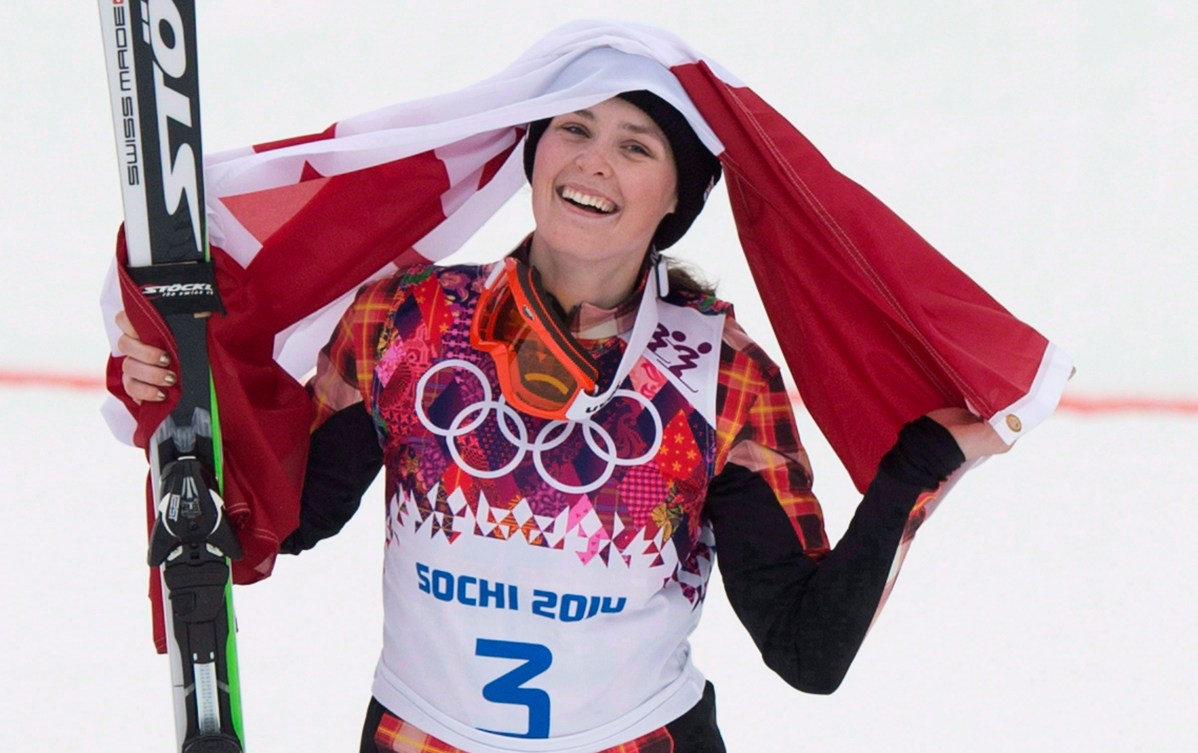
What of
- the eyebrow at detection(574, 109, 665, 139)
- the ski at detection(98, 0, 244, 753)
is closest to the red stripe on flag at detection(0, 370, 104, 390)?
the ski at detection(98, 0, 244, 753)

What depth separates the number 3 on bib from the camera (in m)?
1.74

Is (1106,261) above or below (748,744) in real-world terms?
above

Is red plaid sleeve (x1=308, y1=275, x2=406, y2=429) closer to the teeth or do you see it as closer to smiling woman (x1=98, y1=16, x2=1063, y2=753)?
smiling woman (x1=98, y1=16, x2=1063, y2=753)

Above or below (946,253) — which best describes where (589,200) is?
above

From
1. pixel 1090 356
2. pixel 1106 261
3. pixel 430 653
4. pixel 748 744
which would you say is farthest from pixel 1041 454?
pixel 430 653

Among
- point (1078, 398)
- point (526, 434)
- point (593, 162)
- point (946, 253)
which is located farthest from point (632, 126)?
point (1078, 398)

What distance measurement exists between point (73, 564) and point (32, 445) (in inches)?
24.2

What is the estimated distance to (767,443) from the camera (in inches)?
70.7

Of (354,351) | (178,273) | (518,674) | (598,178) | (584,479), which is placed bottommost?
(518,674)

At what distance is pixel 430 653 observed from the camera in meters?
1.77

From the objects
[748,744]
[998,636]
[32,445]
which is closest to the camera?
[748,744]

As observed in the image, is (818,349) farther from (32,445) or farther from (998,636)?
(32,445)

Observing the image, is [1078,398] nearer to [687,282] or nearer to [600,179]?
[687,282]

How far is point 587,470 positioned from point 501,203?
17.0 inches
